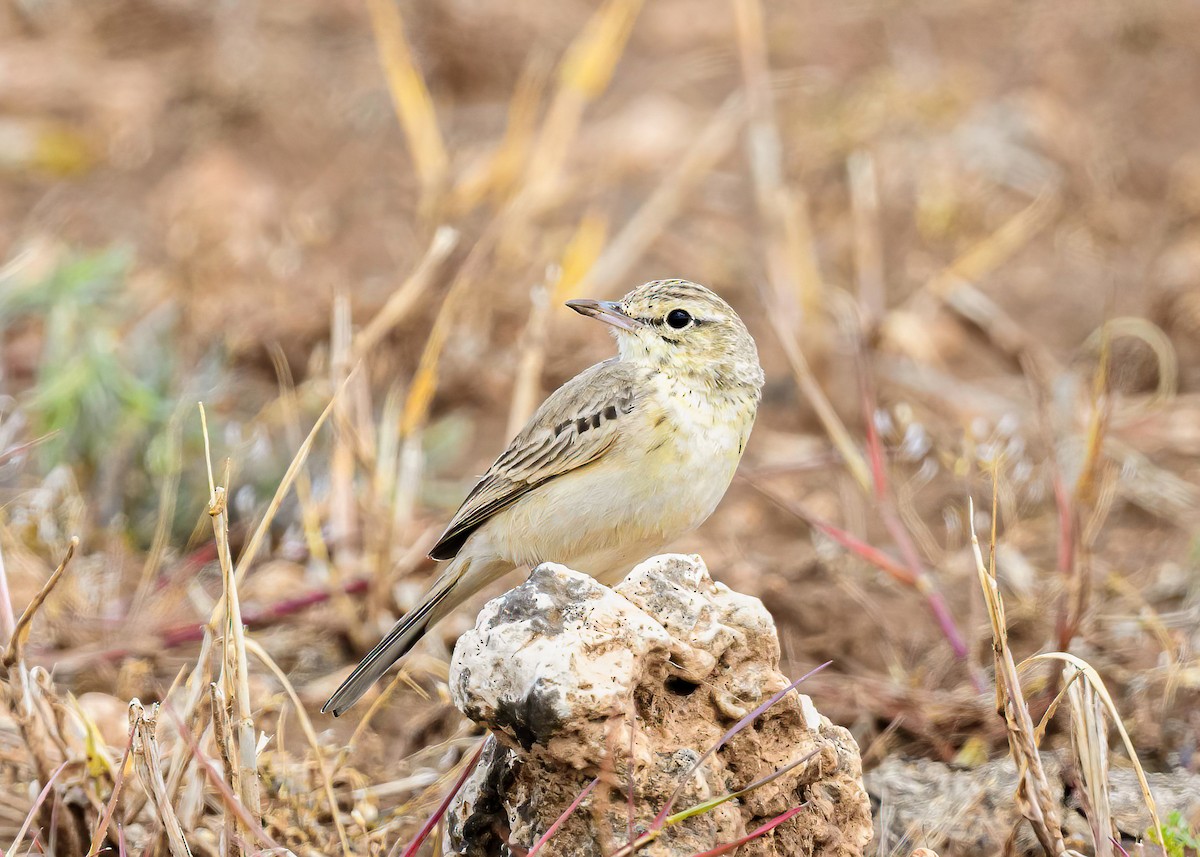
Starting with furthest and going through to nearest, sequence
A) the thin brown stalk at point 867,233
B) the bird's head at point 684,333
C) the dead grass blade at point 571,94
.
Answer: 1. the thin brown stalk at point 867,233
2. the dead grass blade at point 571,94
3. the bird's head at point 684,333

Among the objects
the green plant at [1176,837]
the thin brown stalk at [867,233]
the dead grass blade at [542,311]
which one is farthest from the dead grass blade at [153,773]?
the thin brown stalk at [867,233]

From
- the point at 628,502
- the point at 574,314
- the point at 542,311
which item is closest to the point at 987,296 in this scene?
the point at 574,314

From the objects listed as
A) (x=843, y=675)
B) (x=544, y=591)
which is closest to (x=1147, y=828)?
(x=843, y=675)

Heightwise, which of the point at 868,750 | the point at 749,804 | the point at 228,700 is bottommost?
the point at 868,750

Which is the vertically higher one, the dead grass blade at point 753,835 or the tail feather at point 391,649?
the tail feather at point 391,649

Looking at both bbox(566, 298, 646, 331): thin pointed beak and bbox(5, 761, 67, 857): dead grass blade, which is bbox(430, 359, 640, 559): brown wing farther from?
bbox(5, 761, 67, 857): dead grass blade

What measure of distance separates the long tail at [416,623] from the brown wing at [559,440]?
0.15 metres

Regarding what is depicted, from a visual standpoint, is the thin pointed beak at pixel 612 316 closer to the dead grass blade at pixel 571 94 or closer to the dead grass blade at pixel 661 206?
the dead grass blade at pixel 661 206

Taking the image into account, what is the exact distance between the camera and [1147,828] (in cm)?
385

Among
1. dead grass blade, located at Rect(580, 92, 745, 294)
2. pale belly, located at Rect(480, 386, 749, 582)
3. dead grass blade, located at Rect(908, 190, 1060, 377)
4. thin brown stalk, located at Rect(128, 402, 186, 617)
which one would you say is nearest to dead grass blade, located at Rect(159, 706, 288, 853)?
pale belly, located at Rect(480, 386, 749, 582)

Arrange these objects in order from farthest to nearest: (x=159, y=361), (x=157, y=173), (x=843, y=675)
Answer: (x=157, y=173) < (x=159, y=361) < (x=843, y=675)

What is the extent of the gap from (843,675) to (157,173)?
21.8 ft

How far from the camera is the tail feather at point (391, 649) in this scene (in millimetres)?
4266

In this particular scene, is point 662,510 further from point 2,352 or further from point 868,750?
point 2,352
